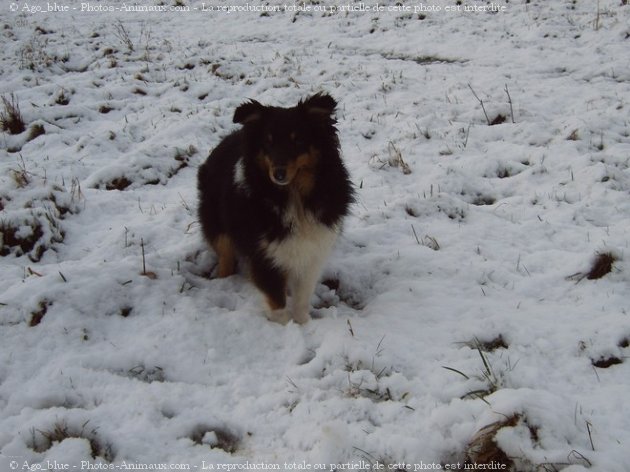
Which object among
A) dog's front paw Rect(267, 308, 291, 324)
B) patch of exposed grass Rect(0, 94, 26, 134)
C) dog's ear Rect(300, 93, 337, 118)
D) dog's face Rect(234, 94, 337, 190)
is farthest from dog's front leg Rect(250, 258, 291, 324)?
patch of exposed grass Rect(0, 94, 26, 134)

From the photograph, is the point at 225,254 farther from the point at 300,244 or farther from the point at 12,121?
the point at 12,121

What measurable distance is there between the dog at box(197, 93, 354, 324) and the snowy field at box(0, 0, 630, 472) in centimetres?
32

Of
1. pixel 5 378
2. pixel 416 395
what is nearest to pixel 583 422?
pixel 416 395

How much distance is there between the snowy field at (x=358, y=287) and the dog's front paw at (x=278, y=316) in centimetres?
9

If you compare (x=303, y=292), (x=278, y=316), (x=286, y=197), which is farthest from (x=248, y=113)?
(x=278, y=316)

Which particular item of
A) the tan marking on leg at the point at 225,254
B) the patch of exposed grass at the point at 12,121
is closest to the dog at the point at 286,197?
the tan marking on leg at the point at 225,254

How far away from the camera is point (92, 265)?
3.77 metres

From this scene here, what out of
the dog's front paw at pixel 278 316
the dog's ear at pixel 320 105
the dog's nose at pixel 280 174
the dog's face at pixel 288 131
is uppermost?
the dog's ear at pixel 320 105

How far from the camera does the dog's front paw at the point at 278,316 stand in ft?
11.8

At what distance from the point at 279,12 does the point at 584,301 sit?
40.9 feet

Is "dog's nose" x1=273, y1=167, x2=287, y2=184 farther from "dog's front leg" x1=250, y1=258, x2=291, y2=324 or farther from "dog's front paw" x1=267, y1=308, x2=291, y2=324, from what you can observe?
"dog's front paw" x1=267, y1=308, x2=291, y2=324

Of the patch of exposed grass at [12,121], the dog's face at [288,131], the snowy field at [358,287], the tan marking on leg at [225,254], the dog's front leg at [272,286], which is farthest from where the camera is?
the patch of exposed grass at [12,121]

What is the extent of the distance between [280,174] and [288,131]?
1.13 ft

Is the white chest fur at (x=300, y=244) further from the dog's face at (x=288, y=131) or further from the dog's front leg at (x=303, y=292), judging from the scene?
the dog's face at (x=288, y=131)
